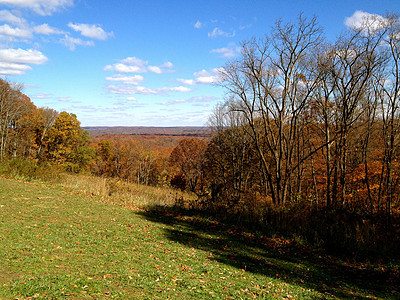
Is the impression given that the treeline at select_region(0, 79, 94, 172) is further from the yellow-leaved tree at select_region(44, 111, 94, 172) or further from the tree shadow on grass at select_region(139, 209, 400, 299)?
the tree shadow on grass at select_region(139, 209, 400, 299)

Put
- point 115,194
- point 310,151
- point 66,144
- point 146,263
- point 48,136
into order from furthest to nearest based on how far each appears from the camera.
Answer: point 66,144 → point 48,136 → point 310,151 → point 115,194 → point 146,263

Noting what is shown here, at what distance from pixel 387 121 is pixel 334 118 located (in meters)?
3.36

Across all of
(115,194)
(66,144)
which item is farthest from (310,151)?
(66,144)

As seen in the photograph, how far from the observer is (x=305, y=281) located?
5.95 metres

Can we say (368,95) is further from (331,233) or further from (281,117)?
(331,233)

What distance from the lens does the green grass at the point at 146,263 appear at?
3887mm

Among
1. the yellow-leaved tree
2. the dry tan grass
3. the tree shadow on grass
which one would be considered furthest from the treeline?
the tree shadow on grass

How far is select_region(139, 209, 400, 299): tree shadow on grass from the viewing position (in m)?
5.90

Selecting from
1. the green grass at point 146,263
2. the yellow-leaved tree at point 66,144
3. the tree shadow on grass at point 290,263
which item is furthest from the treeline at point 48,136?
the tree shadow on grass at point 290,263

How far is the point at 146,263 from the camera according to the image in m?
5.42

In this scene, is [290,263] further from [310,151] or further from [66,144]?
[66,144]

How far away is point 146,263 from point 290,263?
424 cm

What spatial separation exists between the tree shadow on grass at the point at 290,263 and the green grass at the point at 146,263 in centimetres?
3

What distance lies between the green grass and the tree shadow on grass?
3 centimetres
